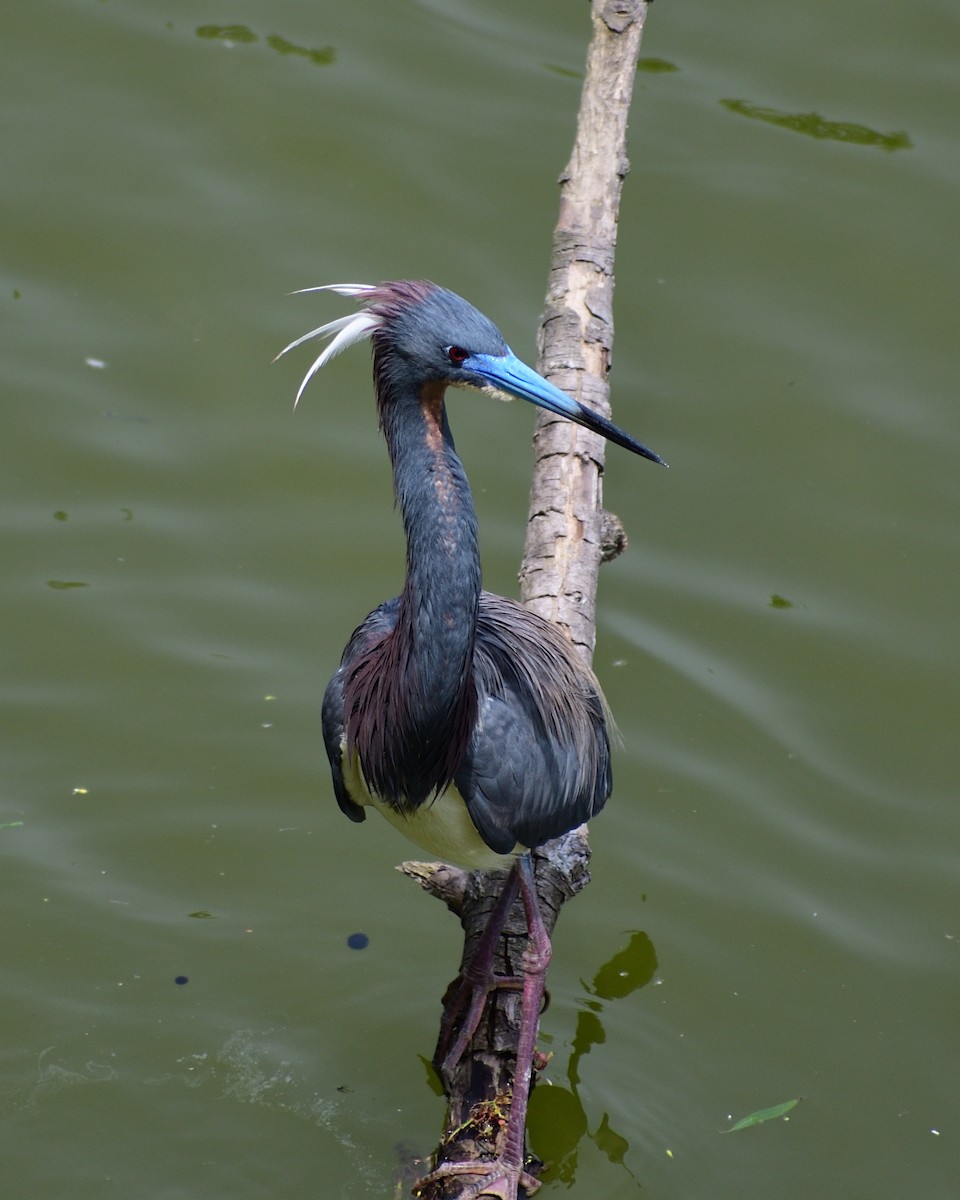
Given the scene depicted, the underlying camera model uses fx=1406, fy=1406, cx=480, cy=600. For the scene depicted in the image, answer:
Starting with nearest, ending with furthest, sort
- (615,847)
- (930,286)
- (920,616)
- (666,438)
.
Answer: (615,847), (920,616), (666,438), (930,286)

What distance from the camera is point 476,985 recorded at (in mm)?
4355

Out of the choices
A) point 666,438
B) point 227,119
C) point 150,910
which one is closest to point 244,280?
point 227,119

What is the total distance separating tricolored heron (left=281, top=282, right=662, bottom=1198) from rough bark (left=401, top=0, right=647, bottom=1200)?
91 mm

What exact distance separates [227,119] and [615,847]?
4738 millimetres

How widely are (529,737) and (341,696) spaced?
57 centimetres


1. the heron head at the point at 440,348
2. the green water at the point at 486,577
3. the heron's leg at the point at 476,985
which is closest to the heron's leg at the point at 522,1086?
the heron's leg at the point at 476,985

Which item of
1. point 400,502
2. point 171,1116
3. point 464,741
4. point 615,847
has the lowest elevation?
point 171,1116

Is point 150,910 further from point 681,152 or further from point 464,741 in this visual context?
point 681,152

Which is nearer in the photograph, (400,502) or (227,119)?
(400,502)

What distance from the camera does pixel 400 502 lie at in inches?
141

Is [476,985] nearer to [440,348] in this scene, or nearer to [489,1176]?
[489,1176]

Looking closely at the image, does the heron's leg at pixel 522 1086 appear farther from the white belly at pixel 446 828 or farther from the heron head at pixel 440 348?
the heron head at pixel 440 348

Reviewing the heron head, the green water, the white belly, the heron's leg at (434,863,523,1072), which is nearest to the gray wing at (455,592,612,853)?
the white belly

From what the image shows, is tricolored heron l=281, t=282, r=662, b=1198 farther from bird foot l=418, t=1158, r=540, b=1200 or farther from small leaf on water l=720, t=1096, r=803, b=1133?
small leaf on water l=720, t=1096, r=803, b=1133
